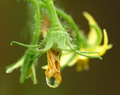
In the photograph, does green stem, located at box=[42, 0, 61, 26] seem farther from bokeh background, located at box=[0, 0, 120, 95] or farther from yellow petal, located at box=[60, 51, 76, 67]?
bokeh background, located at box=[0, 0, 120, 95]

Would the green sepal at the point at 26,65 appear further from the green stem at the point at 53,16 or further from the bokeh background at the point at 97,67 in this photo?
the bokeh background at the point at 97,67

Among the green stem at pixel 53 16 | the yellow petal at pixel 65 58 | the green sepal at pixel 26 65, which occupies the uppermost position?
the green stem at pixel 53 16

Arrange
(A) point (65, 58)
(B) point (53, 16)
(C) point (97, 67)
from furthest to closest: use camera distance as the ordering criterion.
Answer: (C) point (97, 67) → (A) point (65, 58) → (B) point (53, 16)

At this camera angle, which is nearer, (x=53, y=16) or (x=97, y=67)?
(x=53, y=16)

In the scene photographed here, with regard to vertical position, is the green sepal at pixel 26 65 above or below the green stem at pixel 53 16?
below

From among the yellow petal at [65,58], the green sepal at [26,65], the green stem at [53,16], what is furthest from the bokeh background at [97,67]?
the green stem at [53,16]

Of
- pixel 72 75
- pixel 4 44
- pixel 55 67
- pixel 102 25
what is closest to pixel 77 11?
pixel 102 25

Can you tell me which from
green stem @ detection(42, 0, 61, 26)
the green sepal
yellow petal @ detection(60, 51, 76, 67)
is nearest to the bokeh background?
yellow petal @ detection(60, 51, 76, 67)

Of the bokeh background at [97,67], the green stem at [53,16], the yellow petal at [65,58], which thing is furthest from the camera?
the bokeh background at [97,67]

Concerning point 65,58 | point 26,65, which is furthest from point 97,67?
point 26,65

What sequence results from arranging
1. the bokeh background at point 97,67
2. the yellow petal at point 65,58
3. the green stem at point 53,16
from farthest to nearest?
the bokeh background at point 97,67 → the yellow petal at point 65,58 → the green stem at point 53,16

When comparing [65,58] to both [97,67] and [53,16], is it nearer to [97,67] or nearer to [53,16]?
[53,16]
